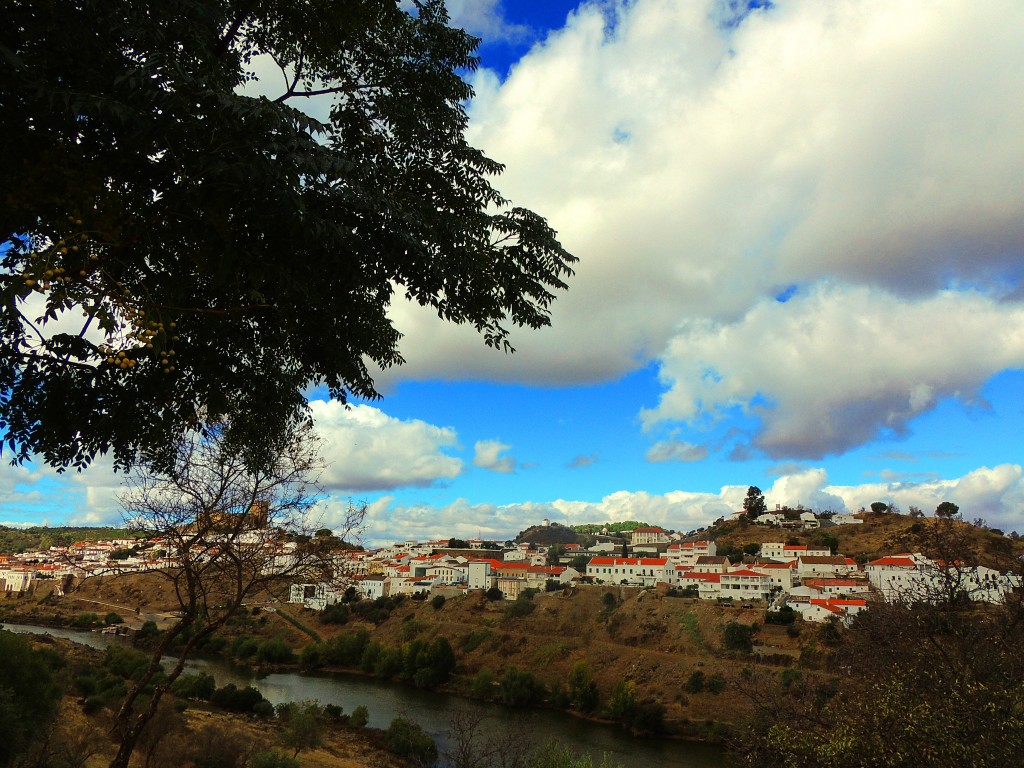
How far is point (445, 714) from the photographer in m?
33.2

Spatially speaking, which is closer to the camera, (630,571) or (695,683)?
(695,683)

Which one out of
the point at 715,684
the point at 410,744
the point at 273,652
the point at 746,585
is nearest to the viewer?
the point at 410,744

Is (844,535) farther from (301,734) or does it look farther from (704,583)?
(301,734)

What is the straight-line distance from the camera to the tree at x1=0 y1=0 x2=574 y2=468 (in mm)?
2947

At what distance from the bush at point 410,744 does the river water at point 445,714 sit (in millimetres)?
1961

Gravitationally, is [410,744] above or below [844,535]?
below

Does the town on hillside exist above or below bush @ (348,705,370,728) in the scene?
above

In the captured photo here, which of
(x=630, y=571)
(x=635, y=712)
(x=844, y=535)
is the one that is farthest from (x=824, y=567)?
(x=635, y=712)

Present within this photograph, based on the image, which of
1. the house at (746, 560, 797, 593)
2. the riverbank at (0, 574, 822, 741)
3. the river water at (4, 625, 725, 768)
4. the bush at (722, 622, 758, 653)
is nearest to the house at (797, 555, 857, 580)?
the house at (746, 560, 797, 593)

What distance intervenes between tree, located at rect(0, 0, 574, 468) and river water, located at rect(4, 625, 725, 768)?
81.7ft

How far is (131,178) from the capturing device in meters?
3.36

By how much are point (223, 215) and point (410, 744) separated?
81.9 feet

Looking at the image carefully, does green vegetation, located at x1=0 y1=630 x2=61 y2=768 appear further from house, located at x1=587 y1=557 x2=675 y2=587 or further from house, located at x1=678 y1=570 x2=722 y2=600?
house, located at x1=587 y1=557 x2=675 y2=587

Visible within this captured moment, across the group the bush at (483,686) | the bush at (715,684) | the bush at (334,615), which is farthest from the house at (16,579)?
the bush at (715,684)
